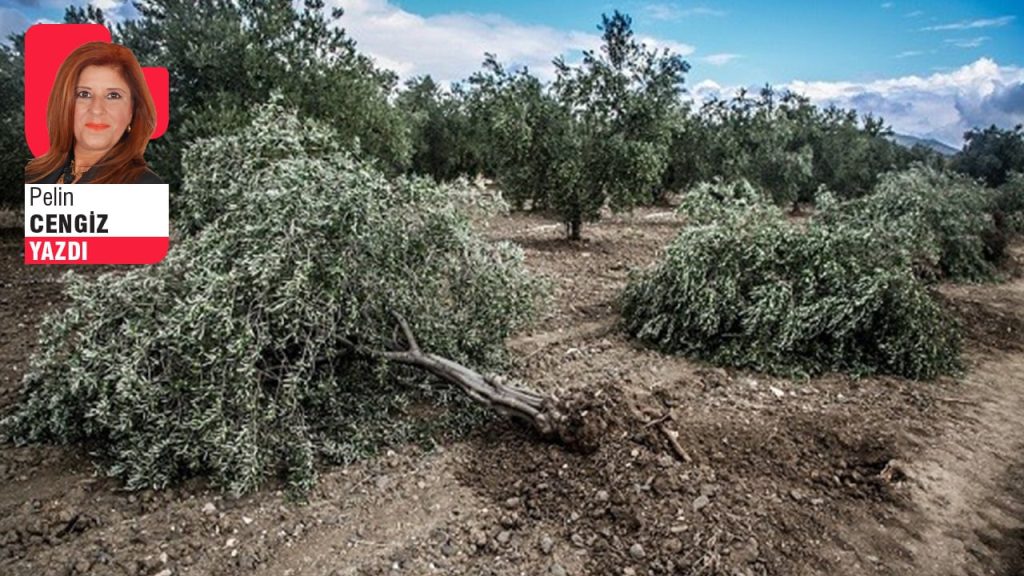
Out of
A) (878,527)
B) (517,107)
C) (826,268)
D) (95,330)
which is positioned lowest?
(878,527)

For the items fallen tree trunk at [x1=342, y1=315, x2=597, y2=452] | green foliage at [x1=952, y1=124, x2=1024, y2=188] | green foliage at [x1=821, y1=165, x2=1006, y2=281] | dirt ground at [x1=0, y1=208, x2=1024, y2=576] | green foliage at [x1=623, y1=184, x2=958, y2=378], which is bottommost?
dirt ground at [x1=0, y1=208, x2=1024, y2=576]

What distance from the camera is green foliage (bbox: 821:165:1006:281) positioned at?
10578 millimetres

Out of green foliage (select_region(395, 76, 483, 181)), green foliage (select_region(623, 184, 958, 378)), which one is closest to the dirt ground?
green foliage (select_region(623, 184, 958, 378))

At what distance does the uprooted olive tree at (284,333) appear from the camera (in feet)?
14.0

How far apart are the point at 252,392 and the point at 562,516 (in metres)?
2.44

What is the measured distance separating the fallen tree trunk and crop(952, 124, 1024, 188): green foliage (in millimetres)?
29797

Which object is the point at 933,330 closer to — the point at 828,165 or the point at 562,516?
the point at 562,516

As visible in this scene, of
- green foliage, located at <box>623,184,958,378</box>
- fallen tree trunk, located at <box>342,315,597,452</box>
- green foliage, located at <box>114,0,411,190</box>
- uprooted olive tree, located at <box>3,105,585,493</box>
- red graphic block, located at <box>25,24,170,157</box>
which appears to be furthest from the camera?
green foliage, located at <box>114,0,411,190</box>

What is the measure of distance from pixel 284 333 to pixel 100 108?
3101 millimetres

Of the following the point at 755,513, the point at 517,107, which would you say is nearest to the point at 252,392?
the point at 755,513

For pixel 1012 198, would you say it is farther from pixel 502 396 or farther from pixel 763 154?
pixel 502 396

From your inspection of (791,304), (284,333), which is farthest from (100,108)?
(791,304)

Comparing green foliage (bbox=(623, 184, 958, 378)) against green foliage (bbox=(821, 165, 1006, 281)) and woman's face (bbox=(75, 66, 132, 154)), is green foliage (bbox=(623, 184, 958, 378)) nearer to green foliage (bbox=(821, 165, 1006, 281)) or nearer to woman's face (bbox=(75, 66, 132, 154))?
green foliage (bbox=(821, 165, 1006, 281))

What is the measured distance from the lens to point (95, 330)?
15.1 feet
